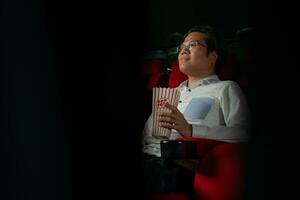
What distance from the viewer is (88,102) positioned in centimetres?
90

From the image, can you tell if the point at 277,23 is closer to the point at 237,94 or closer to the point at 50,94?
the point at 237,94

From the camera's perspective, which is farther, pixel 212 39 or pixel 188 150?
pixel 212 39

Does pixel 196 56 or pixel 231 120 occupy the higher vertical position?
pixel 196 56

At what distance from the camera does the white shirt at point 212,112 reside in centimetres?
92

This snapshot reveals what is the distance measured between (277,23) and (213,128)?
0.27 meters

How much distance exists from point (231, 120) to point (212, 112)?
5 centimetres

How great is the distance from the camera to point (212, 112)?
97 cm

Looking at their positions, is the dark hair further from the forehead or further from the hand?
the hand

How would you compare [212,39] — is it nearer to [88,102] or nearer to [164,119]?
[164,119]

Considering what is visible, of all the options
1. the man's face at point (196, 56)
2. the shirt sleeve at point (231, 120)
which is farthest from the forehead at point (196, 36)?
the shirt sleeve at point (231, 120)

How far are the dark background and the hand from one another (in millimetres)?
81

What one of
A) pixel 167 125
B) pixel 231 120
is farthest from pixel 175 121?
pixel 231 120

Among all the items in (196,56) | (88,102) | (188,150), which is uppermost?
(196,56)

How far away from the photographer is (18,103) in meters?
0.88
